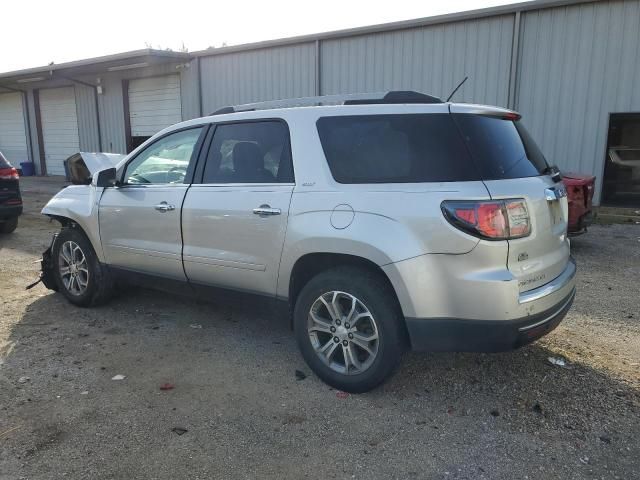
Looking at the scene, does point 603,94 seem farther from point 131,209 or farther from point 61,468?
point 61,468

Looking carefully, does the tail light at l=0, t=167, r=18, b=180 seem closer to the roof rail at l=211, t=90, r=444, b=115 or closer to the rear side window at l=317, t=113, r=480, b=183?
the roof rail at l=211, t=90, r=444, b=115

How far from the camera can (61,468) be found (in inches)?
107

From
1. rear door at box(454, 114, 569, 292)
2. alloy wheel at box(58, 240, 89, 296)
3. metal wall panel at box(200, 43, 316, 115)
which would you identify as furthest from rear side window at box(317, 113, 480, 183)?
metal wall panel at box(200, 43, 316, 115)

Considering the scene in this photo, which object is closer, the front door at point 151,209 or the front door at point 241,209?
the front door at point 241,209

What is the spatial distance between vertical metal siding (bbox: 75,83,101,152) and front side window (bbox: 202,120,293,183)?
18.9 metres

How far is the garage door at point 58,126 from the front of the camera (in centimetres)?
2181

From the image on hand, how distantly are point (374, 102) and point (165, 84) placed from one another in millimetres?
16422

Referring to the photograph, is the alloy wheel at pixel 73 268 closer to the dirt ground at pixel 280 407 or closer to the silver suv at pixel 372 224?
the dirt ground at pixel 280 407

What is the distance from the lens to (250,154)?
3.98m

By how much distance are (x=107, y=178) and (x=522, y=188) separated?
145 inches

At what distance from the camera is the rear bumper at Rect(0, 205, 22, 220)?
845cm

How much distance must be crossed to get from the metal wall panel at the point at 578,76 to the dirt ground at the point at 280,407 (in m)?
7.29

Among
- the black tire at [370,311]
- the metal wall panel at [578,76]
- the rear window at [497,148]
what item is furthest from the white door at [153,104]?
the rear window at [497,148]

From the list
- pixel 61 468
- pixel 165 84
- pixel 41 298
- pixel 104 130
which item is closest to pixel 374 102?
pixel 61 468
